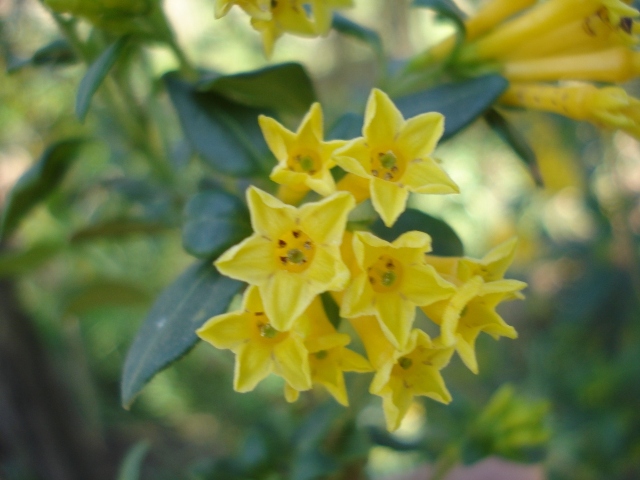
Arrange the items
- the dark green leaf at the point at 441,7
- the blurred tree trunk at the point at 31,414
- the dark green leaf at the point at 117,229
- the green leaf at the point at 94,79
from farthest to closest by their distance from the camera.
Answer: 1. the blurred tree trunk at the point at 31,414
2. the dark green leaf at the point at 117,229
3. the dark green leaf at the point at 441,7
4. the green leaf at the point at 94,79

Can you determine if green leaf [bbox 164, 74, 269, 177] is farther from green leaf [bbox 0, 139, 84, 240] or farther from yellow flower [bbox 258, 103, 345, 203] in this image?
green leaf [bbox 0, 139, 84, 240]

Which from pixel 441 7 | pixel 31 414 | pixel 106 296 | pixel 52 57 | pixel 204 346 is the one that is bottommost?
pixel 31 414

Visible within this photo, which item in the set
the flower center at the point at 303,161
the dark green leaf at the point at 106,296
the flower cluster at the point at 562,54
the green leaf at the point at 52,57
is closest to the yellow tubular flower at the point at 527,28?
the flower cluster at the point at 562,54

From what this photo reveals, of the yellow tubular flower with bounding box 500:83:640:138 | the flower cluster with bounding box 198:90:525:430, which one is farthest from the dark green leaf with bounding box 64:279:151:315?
the yellow tubular flower with bounding box 500:83:640:138

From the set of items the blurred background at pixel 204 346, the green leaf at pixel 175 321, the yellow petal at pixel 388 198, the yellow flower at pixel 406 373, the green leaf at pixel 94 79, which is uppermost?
the green leaf at pixel 94 79

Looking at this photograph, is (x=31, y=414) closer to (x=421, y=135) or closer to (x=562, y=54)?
(x=421, y=135)

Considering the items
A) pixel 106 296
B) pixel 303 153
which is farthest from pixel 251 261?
pixel 106 296

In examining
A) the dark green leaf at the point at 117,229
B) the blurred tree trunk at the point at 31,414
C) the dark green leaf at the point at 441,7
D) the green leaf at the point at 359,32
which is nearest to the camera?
the dark green leaf at the point at 441,7

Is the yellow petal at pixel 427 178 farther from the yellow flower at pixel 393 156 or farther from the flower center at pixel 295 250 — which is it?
the flower center at pixel 295 250
